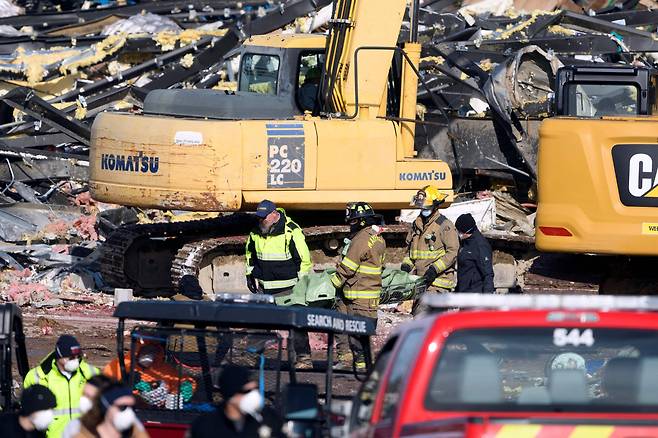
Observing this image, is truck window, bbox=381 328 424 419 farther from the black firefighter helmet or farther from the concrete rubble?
the concrete rubble

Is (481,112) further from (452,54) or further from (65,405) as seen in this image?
(65,405)

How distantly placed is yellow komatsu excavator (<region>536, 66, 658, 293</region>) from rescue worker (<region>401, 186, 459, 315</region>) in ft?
2.98

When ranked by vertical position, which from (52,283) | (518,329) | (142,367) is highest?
(518,329)

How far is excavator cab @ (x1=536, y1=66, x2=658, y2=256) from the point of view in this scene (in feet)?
47.4

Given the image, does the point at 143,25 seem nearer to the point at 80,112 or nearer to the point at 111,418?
the point at 80,112

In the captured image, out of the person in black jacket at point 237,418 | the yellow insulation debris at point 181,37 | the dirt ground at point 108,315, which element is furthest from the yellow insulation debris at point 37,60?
the person in black jacket at point 237,418

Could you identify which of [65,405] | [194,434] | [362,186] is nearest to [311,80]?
[362,186]

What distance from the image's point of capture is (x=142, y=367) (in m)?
9.26

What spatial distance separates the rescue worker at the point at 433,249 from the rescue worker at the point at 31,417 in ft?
23.1

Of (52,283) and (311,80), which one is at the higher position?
(311,80)

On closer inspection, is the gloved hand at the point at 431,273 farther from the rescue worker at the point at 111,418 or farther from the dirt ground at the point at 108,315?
the rescue worker at the point at 111,418

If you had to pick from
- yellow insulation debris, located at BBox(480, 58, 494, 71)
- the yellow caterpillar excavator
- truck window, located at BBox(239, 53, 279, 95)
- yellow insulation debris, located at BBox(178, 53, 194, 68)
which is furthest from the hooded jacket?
yellow insulation debris, located at BBox(178, 53, 194, 68)

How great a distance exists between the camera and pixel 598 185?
14602mm

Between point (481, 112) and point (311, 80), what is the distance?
391 cm
